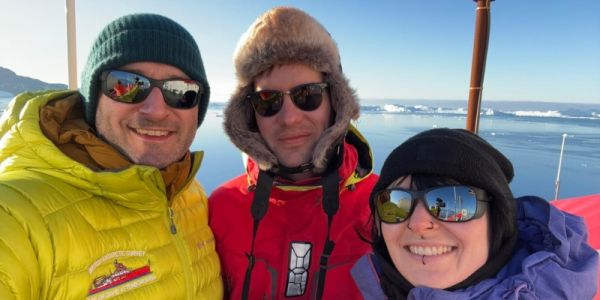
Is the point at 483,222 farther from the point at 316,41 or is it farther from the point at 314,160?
the point at 316,41

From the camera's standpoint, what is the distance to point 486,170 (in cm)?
115

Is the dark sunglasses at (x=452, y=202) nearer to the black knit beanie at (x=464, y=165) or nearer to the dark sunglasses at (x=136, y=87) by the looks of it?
the black knit beanie at (x=464, y=165)

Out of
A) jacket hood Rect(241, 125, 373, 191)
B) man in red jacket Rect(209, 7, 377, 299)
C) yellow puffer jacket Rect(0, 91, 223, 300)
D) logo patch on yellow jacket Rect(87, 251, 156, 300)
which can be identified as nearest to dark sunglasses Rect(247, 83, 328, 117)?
man in red jacket Rect(209, 7, 377, 299)

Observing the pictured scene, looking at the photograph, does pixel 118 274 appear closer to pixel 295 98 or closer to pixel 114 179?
pixel 114 179

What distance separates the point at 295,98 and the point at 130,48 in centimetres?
88

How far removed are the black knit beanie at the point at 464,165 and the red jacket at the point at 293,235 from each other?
2.03 ft

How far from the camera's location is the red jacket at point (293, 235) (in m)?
1.74

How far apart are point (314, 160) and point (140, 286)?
104 centimetres

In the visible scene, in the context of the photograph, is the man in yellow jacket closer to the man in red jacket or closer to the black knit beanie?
the man in red jacket

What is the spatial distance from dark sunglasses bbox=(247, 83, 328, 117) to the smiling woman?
2.67ft

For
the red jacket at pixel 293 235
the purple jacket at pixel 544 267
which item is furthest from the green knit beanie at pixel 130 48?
the purple jacket at pixel 544 267

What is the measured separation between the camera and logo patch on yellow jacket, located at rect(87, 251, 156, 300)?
117 centimetres

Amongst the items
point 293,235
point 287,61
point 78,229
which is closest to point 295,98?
point 287,61

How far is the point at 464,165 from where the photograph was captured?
1142mm
